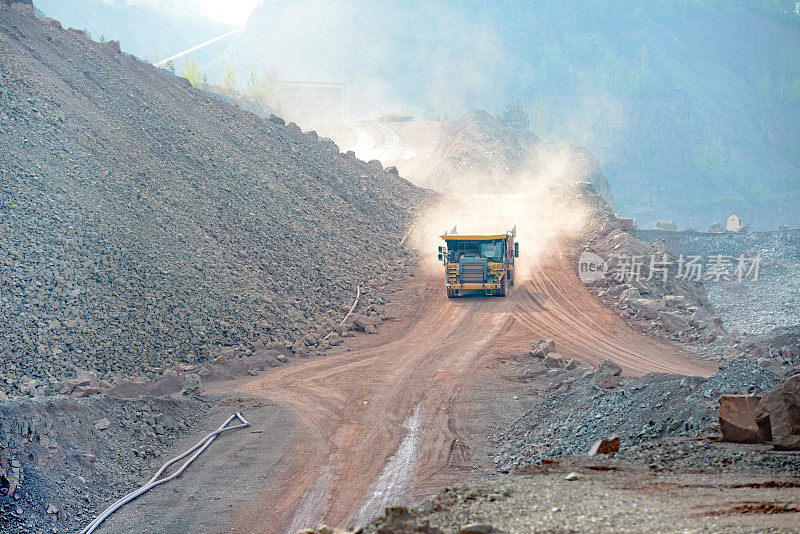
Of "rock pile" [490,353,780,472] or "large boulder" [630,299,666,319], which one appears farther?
"large boulder" [630,299,666,319]

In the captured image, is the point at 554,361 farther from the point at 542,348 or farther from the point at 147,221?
the point at 147,221

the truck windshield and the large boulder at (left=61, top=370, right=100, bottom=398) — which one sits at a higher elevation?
the truck windshield

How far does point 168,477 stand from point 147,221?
1260 centimetres

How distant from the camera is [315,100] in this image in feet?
303

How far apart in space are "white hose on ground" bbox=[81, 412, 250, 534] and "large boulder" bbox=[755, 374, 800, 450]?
1040 centimetres

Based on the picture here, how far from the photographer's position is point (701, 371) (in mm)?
20812

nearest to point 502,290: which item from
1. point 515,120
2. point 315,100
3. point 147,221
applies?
point 147,221

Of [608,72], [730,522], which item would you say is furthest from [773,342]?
[608,72]

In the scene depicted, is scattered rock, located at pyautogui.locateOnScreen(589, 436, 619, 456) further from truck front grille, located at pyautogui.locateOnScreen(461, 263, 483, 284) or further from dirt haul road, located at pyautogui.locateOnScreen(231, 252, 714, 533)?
truck front grille, located at pyautogui.locateOnScreen(461, 263, 483, 284)

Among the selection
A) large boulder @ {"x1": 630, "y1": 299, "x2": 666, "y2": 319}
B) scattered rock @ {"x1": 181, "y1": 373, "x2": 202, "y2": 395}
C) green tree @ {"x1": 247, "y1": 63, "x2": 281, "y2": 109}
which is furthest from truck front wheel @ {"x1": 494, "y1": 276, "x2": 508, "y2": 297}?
green tree @ {"x1": 247, "y1": 63, "x2": 281, "y2": 109}

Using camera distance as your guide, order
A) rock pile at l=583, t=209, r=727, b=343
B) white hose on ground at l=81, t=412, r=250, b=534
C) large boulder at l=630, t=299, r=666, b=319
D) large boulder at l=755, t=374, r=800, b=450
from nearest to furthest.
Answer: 1. large boulder at l=755, t=374, r=800, b=450
2. white hose on ground at l=81, t=412, r=250, b=534
3. rock pile at l=583, t=209, r=727, b=343
4. large boulder at l=630, t=299, r=666, b=319

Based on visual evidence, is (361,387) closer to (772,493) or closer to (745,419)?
(745,419)

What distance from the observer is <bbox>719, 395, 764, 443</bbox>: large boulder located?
9.59 m

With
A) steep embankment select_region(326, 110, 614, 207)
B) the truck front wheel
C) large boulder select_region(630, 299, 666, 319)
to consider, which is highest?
steep embankment select_region(326, 110, 614, 207)
